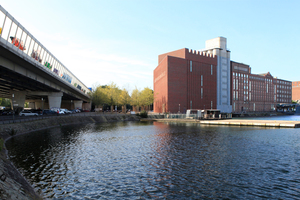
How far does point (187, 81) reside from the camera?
9100 cm

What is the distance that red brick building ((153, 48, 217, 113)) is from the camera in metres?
86.2

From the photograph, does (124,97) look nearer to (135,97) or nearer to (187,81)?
(135,97)

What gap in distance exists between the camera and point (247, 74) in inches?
5064

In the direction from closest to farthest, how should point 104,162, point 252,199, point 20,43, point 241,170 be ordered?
point 252,199, point 241,170, point 104,162, point 20,43

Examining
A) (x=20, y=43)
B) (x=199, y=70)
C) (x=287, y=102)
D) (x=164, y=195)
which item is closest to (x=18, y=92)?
(x=20, y=43)

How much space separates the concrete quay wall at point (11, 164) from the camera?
8563mm

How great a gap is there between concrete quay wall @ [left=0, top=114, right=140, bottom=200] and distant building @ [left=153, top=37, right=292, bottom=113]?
29368mm

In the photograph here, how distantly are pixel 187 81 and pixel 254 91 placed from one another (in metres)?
72.5

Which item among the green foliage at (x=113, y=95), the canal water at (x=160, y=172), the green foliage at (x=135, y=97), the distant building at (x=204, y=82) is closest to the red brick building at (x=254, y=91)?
the distant building at (x=204, y=82)

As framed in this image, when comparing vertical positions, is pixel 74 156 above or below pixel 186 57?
below

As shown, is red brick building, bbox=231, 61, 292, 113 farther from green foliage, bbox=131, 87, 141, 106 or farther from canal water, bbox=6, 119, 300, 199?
canal water, bbox=6, 119, 300, 199

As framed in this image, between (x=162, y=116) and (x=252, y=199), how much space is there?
6622 centimetres

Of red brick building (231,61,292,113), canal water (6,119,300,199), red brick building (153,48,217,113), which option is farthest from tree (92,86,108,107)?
red brick building (231,61,292,113)

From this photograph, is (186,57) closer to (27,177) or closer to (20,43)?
(20,43)
